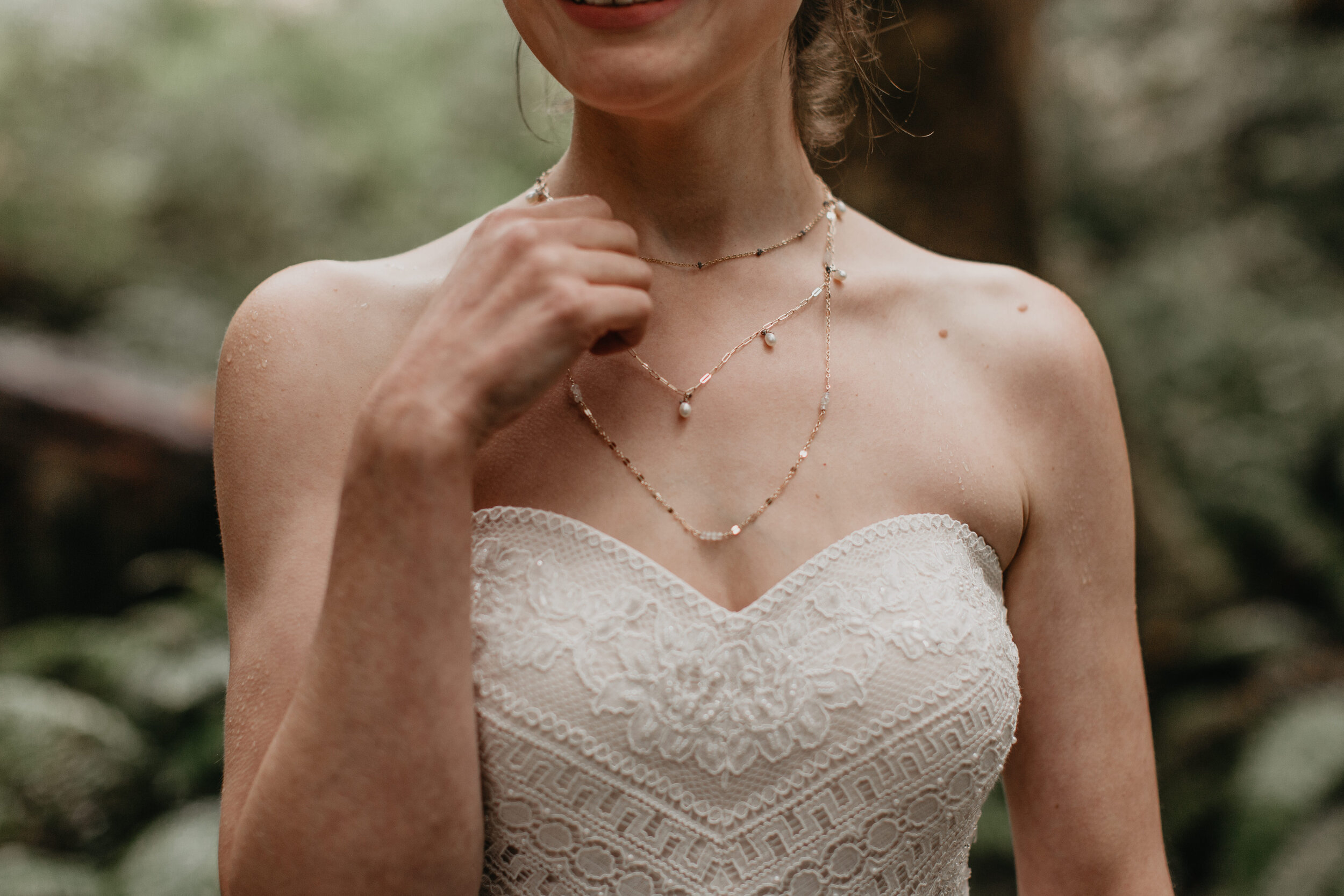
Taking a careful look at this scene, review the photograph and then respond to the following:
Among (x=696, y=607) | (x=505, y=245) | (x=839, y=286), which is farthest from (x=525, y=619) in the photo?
(x=839, y=286)

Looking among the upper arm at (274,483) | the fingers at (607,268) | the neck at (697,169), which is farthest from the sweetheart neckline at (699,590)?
the neck at (697,169)

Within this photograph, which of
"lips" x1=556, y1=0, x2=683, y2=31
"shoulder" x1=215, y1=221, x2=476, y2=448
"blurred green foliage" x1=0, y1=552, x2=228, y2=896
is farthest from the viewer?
"blurred green foliage" x1=0, y1=552, x2=228, y2=896

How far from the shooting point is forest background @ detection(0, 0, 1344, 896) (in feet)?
11.9

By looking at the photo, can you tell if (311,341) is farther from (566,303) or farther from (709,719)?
(709,719)

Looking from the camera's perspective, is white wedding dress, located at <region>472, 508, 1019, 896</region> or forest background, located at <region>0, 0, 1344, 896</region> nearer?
white wedding dress, located at <region>472, 508, 1019, 896</region>

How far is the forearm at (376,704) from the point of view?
3.62 feet

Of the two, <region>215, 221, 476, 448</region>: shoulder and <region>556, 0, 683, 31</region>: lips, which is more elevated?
<region>556, 0, 683, 31</region>: lips

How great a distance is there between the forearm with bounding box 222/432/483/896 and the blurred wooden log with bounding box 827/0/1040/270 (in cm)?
266

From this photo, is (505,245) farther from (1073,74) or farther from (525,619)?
(1073,74)

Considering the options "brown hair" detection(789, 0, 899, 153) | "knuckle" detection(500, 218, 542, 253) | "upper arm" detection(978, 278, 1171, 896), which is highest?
"brown hair" detection(789, 0, 899, 153)

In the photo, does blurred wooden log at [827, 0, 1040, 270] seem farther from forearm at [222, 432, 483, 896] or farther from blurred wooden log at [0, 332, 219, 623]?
blurred wooden log at [0, 332, 219, 623]

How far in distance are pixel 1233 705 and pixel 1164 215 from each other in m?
5.72

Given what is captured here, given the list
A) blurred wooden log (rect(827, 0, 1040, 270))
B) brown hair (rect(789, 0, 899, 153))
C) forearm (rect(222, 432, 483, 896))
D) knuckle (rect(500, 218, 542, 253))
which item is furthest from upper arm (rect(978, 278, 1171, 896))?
blurred wooden log (rect(827, 0, 1040, 270))

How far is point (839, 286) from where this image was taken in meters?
1.60
